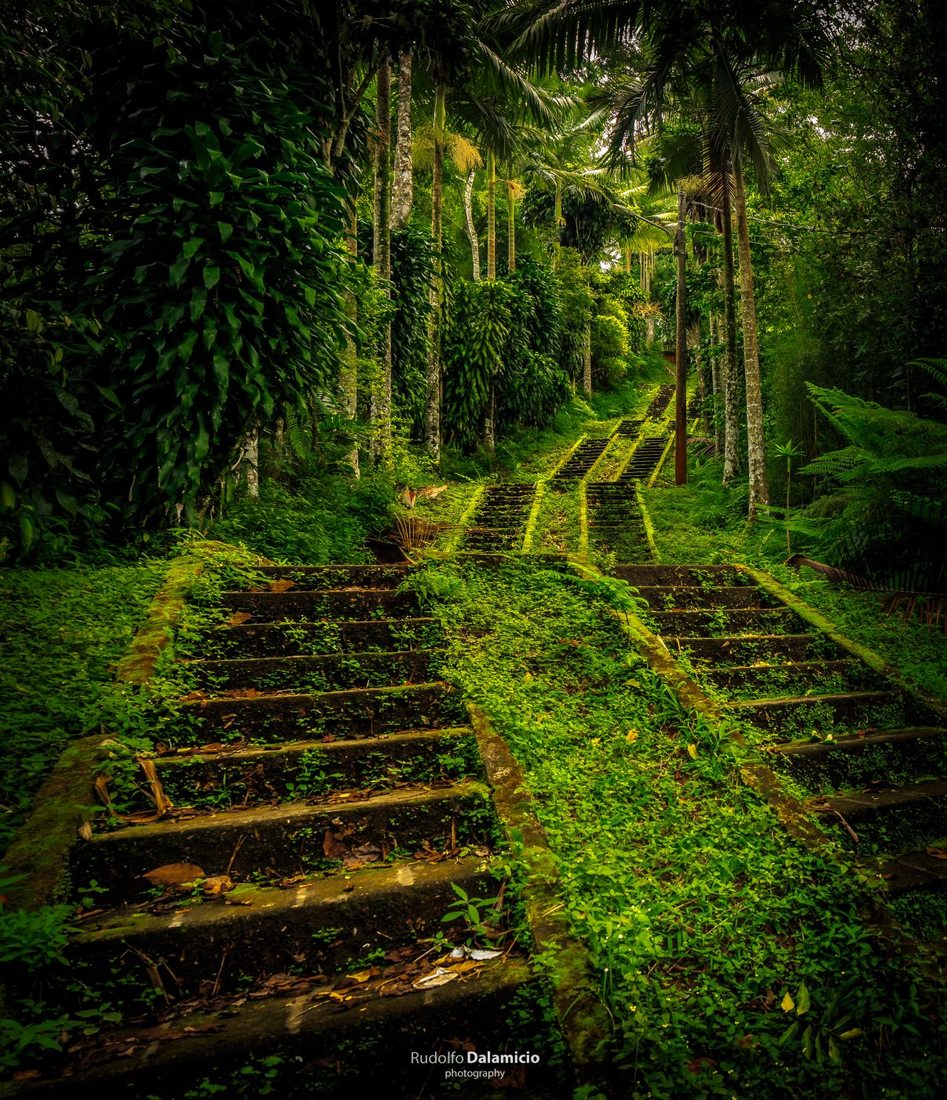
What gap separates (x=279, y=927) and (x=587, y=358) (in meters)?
23.4

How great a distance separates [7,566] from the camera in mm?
4113

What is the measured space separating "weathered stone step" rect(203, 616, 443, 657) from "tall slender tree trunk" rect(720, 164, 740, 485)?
8.90 meters

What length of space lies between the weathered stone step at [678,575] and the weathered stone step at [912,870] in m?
3.09

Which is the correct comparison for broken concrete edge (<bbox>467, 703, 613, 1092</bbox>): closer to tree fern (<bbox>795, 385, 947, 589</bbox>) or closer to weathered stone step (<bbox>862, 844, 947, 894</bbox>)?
weathered stone step (<bbox>862, 844, 947, 894</bbox>)

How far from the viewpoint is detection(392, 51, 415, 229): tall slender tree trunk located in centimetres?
1045

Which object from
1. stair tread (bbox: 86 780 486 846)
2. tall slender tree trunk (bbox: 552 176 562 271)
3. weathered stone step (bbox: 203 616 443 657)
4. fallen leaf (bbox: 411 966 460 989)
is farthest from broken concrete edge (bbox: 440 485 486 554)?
tall slender tree trunk (bbox: 552 176 562 271)

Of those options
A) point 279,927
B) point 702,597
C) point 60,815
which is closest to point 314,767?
point 279,927

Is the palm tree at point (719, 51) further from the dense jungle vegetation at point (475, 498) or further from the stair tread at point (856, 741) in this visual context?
the stair tread at point (856, 741)

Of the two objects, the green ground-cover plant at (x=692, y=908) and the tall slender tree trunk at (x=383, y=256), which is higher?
the tall slender tree trunk at (x=383, y=256)

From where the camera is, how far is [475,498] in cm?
1175

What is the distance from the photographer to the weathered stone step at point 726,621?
4838 mm

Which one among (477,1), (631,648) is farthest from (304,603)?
(477,1)

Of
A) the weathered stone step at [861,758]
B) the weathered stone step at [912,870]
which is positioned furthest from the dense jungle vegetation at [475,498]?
the weathered stone step at [861,758]

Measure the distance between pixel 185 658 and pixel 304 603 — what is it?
3.15 feet
